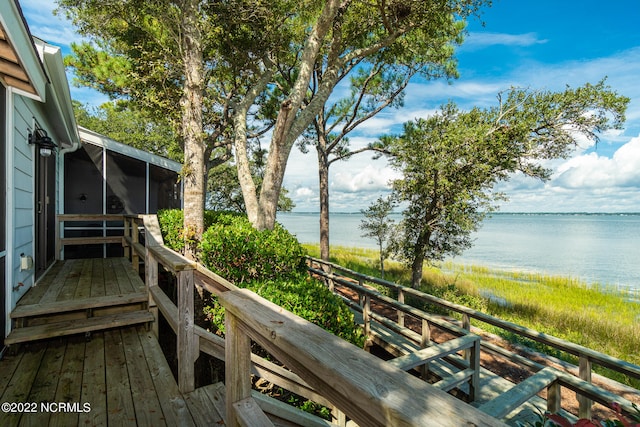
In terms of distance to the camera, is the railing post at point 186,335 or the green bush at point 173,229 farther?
the green bush at point 173,229

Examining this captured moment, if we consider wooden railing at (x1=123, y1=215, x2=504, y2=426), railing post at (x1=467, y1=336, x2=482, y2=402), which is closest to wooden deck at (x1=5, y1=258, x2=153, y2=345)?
wooden railing at (x1=123, y1=215, x2=504, y2=426)

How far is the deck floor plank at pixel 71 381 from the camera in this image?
1.94 metres

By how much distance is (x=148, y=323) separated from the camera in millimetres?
3301

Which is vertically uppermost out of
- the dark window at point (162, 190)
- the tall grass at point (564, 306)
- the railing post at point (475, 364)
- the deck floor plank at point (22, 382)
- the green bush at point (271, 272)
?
the dark window at point (162, 190)

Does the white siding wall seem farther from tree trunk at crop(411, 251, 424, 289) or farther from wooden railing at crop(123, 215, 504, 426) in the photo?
tree trunk at crop(411, 251, 424, 289)

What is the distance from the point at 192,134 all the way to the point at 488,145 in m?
7.96

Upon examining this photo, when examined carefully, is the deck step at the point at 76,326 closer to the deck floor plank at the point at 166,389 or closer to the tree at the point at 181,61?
the deck floor plank at the point at 166,389

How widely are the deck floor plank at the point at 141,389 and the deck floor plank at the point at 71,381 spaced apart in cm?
33

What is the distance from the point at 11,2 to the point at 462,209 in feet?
31.3

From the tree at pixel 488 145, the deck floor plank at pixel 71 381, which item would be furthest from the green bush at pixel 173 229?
the tree at pixel 488 145

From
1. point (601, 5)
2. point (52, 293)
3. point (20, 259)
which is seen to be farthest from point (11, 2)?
point (601, 5)

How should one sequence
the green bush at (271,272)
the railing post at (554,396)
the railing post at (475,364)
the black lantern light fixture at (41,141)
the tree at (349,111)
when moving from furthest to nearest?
the tree at (349,111) → the black lantern light fixture at (41,141) → the railing post at (475,364) → the green bush at (271,272) → the railing post at (554,396)

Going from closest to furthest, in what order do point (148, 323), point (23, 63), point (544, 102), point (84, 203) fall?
point (23, 63)
point (148, 323)
point (84, 203)
point (544, 102)

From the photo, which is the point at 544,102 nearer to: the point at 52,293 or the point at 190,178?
the point at 190,178
